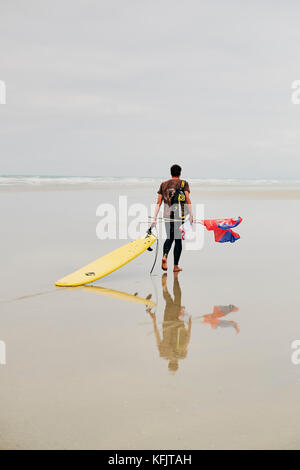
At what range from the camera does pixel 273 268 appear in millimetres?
7215

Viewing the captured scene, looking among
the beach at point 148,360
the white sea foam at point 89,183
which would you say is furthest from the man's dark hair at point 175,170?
the white sea foam at point 89,183

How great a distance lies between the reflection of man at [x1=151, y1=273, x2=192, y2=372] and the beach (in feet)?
0.10

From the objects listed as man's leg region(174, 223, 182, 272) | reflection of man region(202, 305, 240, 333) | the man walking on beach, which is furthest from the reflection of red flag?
reflection of man region(202, 305, 240, 333)

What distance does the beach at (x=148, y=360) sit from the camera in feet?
8.79

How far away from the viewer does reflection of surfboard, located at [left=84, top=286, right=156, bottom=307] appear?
5.49 metres

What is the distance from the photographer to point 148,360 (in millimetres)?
3691

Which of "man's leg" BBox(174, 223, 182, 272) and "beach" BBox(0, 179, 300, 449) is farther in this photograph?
"man's leg" BBox(174, 223, 182, 272)

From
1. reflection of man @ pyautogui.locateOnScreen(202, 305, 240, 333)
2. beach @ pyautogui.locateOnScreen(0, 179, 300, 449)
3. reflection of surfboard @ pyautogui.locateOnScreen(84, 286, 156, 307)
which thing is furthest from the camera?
reflection of surfboard @ pyautogui.locateOnScreen(84, 286, 156, 307)

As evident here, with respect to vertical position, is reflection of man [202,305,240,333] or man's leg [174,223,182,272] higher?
man's leg [174,223,182,272]

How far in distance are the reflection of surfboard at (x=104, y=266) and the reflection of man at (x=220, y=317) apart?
6.03ft

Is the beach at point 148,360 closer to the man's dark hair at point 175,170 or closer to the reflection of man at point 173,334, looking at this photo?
the reflection of man at point 173,334

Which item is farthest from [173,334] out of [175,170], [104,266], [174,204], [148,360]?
[175,170]

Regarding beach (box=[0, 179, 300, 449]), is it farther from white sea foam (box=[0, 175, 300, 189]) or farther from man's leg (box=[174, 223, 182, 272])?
white sea foam (box=[0, 175, 300, 189])

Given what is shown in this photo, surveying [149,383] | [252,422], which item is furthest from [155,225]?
[252,422]
